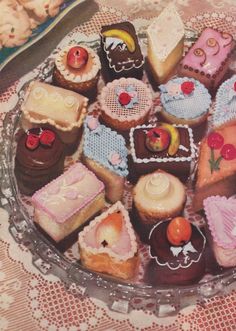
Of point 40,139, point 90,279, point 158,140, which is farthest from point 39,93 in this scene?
point 90,279

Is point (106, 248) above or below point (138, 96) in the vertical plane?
below

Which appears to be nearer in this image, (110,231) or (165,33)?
(110,231)

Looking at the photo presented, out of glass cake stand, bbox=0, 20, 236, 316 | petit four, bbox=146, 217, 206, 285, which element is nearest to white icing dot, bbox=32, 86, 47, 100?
glass cake stand, bbox=0, 20, 236, 316

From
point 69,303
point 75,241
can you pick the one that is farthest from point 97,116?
point 69,303

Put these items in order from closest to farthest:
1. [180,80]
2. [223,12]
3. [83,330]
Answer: [83,330] → [180,80] → [223,12]

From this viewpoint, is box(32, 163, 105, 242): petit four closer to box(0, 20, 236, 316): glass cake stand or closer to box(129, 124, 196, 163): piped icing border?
box(0, 20, 236, 316): glass cake stand

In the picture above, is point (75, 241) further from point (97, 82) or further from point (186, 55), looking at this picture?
point (186, 55)

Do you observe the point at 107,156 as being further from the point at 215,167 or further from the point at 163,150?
the point at 215,167

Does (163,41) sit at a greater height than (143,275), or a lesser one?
greater
